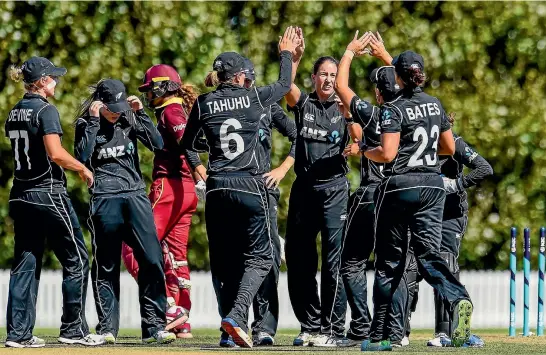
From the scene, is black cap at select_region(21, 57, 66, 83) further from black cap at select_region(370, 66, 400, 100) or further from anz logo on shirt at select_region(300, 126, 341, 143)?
black cap at select_region(370, 66, 400, 100)

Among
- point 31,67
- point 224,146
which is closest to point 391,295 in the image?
point 224,146

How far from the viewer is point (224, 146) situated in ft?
39.6

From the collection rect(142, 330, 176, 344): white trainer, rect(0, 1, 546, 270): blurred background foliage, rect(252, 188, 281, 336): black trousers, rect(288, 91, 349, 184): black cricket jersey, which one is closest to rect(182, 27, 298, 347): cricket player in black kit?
rect(288, 91, 349, 184): black cricket jersey

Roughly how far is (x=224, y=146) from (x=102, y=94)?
3.96 ft

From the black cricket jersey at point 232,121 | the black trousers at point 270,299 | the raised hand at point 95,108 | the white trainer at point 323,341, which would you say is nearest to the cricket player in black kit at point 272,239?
the black trousers at point 270,299

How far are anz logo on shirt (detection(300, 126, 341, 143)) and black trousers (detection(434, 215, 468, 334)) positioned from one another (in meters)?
1.46

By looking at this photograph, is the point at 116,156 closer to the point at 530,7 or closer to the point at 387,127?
the point at 387,127

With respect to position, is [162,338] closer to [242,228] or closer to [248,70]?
[242,228]

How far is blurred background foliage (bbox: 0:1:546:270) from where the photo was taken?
18375 mm

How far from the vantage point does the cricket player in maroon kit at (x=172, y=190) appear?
1346cm

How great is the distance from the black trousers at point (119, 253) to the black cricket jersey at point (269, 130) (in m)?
1.11

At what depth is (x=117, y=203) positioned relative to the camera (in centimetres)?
1245

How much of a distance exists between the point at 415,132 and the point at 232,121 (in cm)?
155

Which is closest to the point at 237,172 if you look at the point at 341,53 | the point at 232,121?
the point at 232,121
